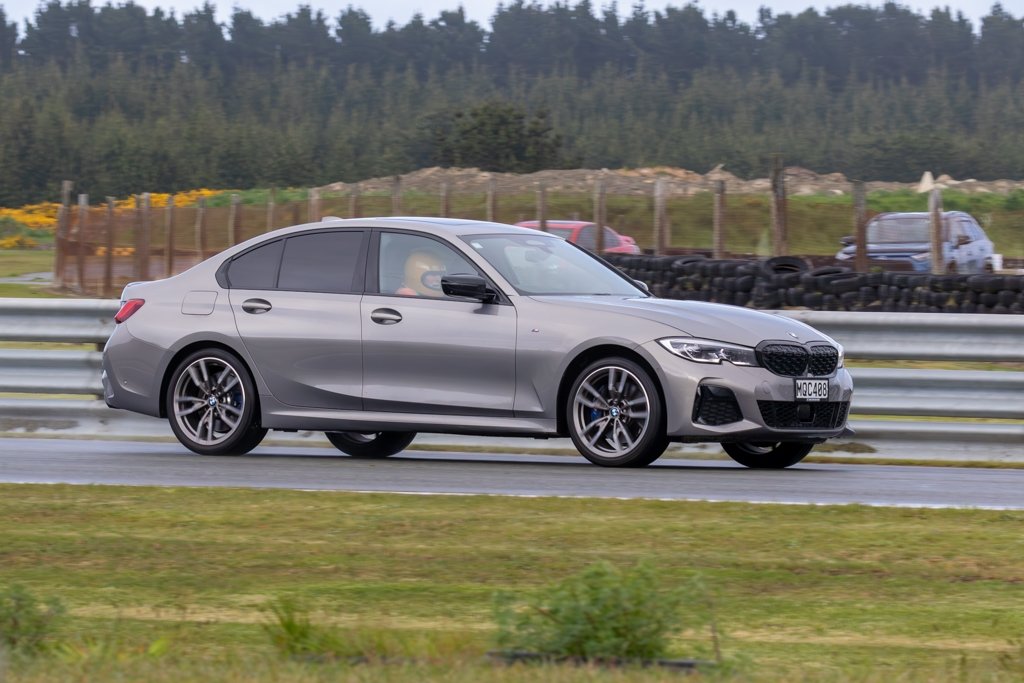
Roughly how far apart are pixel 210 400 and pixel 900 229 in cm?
1953

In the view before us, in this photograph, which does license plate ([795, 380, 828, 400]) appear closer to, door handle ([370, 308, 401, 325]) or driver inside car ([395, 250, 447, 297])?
driver inside car ([395, 250, 447, 297])

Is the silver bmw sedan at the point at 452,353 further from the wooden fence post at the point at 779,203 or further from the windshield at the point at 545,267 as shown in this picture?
the wooden fence post at the point at 779,203

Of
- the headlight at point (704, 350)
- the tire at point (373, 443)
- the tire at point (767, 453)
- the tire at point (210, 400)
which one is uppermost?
the headlight at point (704, 350)

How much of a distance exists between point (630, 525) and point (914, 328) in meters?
5.05

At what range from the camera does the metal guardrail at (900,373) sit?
37.7 ft

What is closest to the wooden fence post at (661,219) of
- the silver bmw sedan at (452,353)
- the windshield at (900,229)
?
the windshield at (900,229)

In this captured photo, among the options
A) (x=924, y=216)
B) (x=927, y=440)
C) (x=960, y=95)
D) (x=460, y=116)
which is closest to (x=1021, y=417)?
(x=927, y=440)

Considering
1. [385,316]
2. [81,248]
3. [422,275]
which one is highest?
[422,275]

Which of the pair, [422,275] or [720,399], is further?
[422,275]

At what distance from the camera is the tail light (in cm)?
1148

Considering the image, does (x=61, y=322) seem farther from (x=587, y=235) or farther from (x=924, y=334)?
(x=587, y=235)

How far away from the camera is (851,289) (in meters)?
22.0

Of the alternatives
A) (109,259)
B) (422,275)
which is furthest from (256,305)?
(109,259)

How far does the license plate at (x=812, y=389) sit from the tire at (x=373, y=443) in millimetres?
2718
